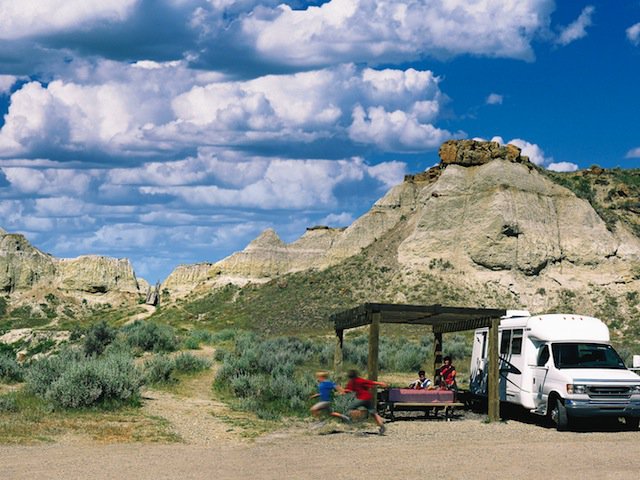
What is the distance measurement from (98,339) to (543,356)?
68.0ft

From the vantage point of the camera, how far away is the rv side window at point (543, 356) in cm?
1802

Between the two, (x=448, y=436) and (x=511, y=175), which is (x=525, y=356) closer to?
(x=448, y=436)

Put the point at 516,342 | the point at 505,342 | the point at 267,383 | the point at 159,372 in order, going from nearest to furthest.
Answer: 1. the point at 516,342
2. the point at 505,342
3. the point at 267,383
4. the point at 159,372

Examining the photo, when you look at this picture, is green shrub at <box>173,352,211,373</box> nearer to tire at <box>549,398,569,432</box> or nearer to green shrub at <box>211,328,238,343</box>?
tire at <box>549,398,569,432</box>

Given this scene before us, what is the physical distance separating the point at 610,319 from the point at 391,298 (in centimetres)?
1454

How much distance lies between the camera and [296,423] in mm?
17906

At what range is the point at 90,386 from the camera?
59.4ft

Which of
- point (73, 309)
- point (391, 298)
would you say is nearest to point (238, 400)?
point (391, 298)

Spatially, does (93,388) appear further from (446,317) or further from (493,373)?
(446,317)

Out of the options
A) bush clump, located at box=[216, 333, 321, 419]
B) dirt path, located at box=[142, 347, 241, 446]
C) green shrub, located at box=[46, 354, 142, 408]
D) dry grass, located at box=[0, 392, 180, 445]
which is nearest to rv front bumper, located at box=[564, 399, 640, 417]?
bush clump, located at box=[216, 333, 321, 419]

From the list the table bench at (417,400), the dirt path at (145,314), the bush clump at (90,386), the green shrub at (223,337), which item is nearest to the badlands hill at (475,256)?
the dirt path at (145,314)

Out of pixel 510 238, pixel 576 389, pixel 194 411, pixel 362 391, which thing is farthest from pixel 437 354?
pixel 510 238

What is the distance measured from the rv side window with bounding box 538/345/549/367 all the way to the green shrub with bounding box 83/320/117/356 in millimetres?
17608

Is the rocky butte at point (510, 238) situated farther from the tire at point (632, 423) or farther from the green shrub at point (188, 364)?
the tire at point (632, 423)
